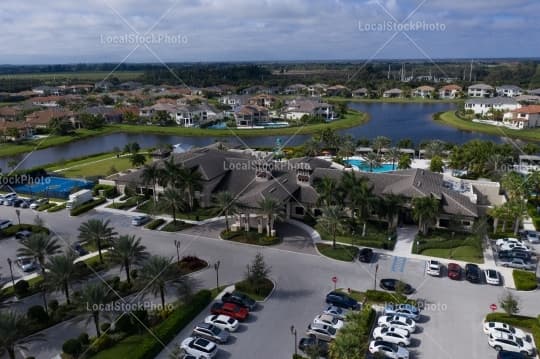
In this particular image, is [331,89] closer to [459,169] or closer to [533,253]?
[459,169]

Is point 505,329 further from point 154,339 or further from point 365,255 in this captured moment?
point 154,339

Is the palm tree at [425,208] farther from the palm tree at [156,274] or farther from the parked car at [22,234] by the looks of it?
the parked car at [22,234]

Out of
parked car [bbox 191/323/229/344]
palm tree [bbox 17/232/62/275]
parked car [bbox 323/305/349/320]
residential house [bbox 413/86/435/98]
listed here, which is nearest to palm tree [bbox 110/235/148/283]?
palm tree [bbox 17/232/62/275]

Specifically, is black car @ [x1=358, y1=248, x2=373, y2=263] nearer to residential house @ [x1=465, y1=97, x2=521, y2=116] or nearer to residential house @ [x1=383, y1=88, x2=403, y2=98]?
residential house @ [x1=465, y1=97, x2=521, y2=116]

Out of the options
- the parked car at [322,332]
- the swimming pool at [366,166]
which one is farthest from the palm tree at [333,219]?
the swimming pool at [366,166]

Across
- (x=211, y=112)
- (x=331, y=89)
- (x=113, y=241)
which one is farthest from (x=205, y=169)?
(x=331, y=89)

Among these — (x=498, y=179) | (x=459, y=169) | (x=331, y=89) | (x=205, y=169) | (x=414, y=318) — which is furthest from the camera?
(x=331, y=89)
